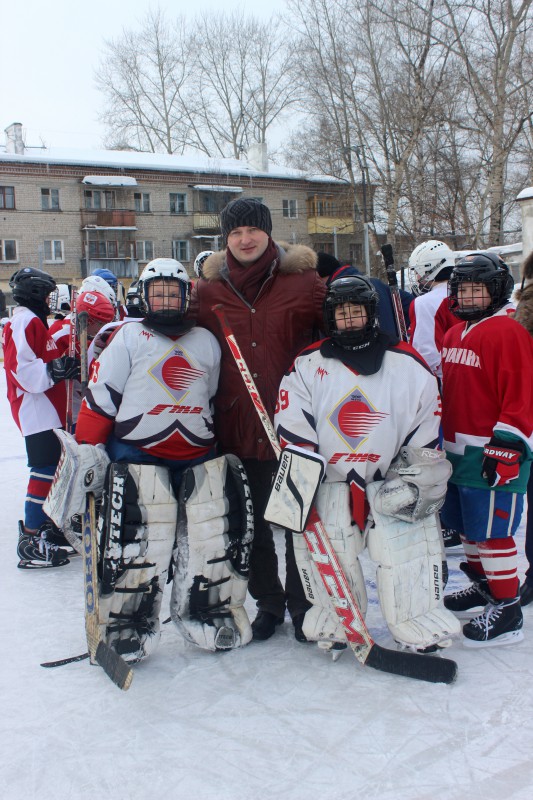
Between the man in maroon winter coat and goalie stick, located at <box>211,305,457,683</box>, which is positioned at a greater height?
the man in maroon winter coat

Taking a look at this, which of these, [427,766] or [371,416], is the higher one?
[371,416]

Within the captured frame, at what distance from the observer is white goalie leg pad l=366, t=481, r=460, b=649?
2211 mm

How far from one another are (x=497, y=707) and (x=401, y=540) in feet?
1.82

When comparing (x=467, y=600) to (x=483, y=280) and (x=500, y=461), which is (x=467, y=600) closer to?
(x=500, y=461)

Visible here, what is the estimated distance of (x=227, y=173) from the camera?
26984 mm

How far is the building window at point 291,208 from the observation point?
92.4 ft

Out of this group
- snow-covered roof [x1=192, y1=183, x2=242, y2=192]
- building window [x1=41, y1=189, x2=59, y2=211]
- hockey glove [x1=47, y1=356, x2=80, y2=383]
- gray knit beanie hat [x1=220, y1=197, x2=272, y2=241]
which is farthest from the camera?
snow-covered roof [x1=192, y1=183, x2=242, y2=192]

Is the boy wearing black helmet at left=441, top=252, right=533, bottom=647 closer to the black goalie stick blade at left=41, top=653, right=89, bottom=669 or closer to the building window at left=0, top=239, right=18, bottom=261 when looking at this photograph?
the black goalie stick blade at left=41, top=653, right=89, bottom=669

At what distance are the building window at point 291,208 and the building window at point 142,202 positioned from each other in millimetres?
5570

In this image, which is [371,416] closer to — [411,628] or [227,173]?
[411,628]

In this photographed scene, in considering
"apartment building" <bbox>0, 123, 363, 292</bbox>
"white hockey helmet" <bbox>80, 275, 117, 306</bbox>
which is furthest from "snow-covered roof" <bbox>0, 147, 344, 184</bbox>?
"white hockey helmet" <bbox>80, 275, 117, 306</bbox>

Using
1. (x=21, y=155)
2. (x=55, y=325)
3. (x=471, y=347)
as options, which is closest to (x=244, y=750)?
(x=471, y=347)

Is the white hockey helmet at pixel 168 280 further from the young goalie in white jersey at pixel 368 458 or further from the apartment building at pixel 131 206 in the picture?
the apartment building at pixel 131 206

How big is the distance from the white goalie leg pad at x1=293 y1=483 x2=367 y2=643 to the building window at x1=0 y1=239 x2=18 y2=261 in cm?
2441
